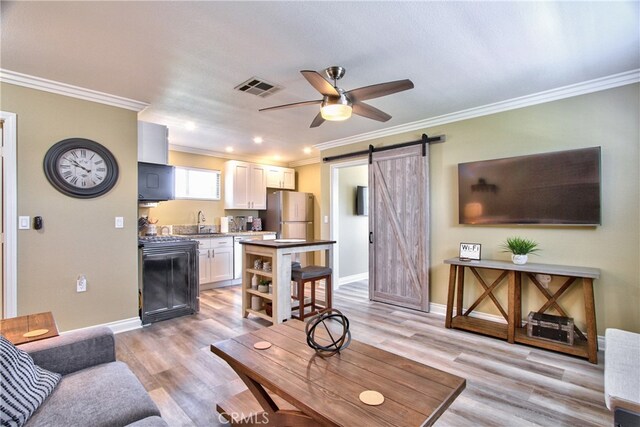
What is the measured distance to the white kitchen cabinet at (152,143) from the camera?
12.2 feet

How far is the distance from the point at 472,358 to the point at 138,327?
3498 mm

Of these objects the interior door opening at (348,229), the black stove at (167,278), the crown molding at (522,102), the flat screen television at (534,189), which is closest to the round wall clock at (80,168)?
the black stove at (167,278)

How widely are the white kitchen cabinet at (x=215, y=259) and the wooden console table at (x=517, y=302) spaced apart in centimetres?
375

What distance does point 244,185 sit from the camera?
6.25 meters

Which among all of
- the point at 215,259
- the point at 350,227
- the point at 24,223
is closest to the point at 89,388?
the point at 24,223

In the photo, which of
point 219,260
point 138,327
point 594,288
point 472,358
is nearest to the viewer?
point 472,358

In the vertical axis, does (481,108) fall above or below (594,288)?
above

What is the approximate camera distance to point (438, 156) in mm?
4035

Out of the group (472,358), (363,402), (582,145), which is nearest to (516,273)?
(472,358)

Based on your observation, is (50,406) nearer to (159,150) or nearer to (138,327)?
(138,327)

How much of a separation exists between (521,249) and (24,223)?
480 centimetres

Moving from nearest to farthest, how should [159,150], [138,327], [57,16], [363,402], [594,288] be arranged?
1. [363,402]
2. [57,16]
3. [594,288]
4. [138,327]
5. [159,150]

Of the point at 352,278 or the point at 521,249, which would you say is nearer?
the point at 521,249

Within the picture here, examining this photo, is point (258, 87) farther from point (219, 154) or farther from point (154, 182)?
point (219, 154)
